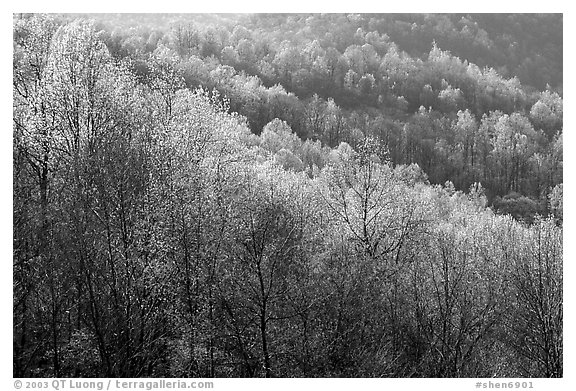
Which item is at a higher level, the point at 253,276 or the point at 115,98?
the point at 115,98

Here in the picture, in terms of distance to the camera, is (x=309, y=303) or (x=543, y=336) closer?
(x=309, y=303)

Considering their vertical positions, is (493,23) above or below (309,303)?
above

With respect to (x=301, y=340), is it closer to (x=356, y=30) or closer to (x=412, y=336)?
(x=412, y=336)

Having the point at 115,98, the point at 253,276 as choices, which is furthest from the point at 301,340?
the point at 115,98

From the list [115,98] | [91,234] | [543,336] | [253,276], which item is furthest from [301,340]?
[115,98]

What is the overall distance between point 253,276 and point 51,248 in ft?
15.8

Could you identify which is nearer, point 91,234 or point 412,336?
Answer: point 91,234

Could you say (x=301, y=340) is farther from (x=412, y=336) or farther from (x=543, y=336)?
(x=543, y=336)

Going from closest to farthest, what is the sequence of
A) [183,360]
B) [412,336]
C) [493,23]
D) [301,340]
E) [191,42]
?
[183,360] < [301,340] < [412,336] < [191,42] < [493,23]

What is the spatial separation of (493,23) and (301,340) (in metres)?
70.1

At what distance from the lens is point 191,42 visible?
6894 cm
